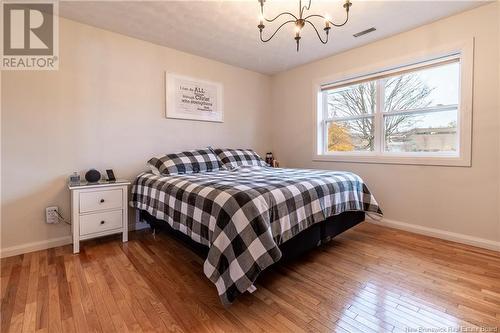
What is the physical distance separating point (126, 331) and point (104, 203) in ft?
4.77

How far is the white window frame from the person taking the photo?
93.1 inches

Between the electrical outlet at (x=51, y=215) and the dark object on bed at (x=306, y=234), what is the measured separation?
31.1 inches

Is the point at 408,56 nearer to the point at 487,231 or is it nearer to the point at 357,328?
the point at 487,231

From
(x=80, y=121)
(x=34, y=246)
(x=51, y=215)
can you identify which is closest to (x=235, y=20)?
(x=80, y=121)

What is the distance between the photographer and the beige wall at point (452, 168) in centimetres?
225

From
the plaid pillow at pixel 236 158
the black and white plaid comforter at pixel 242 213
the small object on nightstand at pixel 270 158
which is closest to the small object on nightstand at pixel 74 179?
the black and white plaid comforter at pixel 242 213

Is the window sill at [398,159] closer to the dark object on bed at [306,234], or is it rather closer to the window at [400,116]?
the window at [400,116]

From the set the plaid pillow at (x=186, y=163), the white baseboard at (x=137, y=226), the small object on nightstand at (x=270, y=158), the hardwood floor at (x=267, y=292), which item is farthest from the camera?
the small object on nightstand at (x=270, y=158)

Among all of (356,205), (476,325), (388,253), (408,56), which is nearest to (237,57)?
(408,56)

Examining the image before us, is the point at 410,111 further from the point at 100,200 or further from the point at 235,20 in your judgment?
the point at 100,200

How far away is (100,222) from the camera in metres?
2.38

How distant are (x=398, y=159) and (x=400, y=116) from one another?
1.74ft

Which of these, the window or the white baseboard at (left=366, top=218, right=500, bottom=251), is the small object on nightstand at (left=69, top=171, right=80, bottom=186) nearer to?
the window

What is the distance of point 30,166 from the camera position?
90.7 inches
